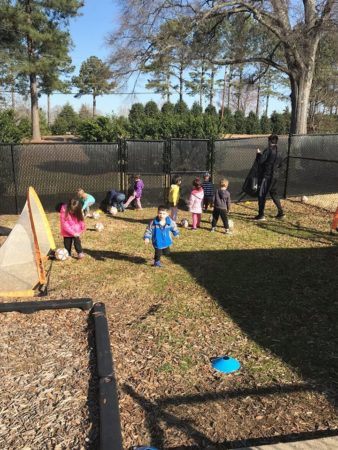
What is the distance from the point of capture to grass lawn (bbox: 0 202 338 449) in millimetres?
3301

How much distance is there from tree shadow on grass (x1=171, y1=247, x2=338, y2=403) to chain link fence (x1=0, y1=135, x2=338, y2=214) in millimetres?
4719

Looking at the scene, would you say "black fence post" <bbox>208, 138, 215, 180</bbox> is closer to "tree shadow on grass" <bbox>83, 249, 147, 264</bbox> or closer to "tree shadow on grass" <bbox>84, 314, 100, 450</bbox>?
"tree shadow on grass" <bbox>83, 249, 147, 264</bbox>

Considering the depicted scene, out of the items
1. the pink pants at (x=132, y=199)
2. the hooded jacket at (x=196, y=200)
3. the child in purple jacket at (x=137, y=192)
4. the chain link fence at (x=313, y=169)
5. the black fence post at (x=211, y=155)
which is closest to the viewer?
the hooded jacket at (x=196, y=200)

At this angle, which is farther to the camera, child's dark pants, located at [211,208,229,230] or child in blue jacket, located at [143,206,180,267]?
child's dark pants, located at [211,208,229,230]

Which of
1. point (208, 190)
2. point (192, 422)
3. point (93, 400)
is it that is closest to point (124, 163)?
point (208, 190)

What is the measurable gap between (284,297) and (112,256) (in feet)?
11.0

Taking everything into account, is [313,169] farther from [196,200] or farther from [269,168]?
[196,200]

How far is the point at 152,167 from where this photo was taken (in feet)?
40.1

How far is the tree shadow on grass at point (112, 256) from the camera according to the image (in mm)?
7453

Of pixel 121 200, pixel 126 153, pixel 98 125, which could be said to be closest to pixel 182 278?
pixel 121 200

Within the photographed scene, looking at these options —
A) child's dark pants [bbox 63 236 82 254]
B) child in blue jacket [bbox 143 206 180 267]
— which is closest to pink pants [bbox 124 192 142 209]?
child's dark pants [bbox 63 236 82 254]

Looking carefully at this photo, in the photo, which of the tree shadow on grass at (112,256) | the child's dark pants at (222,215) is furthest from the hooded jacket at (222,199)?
the tree shadow on grass at (112,256)

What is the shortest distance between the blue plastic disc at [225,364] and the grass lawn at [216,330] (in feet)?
0.26

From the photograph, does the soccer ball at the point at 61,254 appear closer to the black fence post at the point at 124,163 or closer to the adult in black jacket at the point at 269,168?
the black fence post at the point at 124,163
